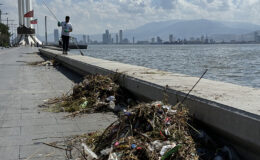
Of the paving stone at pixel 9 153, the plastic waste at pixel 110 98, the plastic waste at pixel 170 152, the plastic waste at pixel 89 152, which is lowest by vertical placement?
the paving stone at pixel 9 153

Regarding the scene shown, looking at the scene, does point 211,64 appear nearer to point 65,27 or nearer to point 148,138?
point 65,27

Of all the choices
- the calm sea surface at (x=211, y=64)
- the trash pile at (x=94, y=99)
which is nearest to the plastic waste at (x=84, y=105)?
the trash pile at (x=94, y=99)

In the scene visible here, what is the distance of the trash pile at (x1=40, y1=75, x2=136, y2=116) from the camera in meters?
5.64

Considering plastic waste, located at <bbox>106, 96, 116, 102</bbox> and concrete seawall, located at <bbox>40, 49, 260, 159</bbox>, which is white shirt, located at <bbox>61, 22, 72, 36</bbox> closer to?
plastic waste, located at <bbox>106, 96, 116, 102</bbox>

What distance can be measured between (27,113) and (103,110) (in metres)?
1.20

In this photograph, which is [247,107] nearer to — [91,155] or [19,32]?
[91,155]

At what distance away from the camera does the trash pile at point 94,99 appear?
564cm

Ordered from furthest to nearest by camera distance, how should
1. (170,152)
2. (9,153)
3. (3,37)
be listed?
(3,37), (9,153), (170,152)

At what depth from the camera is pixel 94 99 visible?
5.81 m

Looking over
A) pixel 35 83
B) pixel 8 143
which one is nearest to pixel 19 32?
pixel 35 83

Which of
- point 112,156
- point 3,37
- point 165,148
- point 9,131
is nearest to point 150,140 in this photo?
point 165,148

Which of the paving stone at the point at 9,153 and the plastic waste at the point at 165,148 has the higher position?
the plastic waste at the point at 165,148

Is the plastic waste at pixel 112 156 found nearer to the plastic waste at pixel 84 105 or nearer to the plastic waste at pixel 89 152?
the plastic waste at pixel 89 152

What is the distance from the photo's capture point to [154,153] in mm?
2959
